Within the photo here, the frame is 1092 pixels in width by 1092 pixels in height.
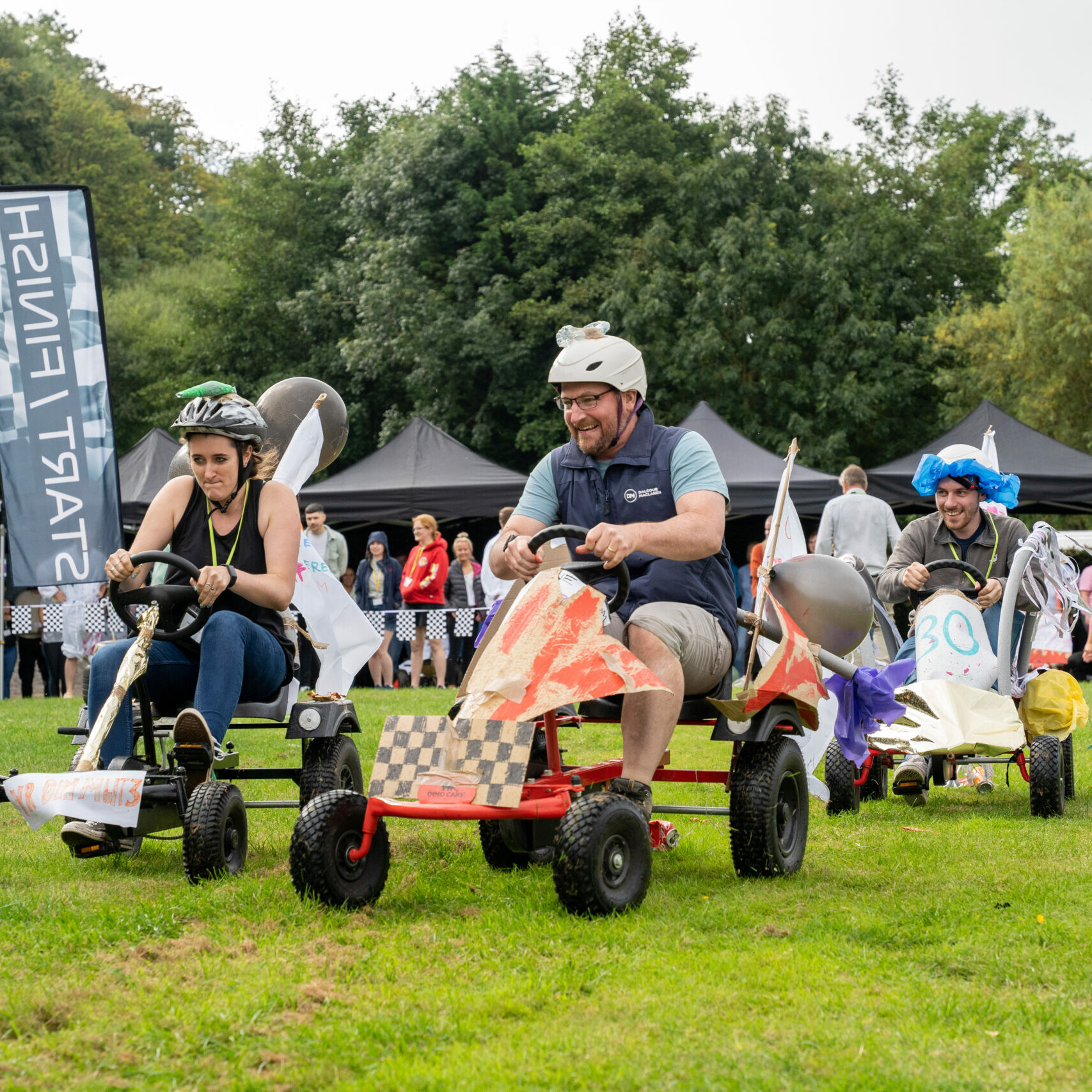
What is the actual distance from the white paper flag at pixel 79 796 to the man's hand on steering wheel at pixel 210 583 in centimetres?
71

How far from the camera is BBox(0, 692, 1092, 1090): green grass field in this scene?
2496mm

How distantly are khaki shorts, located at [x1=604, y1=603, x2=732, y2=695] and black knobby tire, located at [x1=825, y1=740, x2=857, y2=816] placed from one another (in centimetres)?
191

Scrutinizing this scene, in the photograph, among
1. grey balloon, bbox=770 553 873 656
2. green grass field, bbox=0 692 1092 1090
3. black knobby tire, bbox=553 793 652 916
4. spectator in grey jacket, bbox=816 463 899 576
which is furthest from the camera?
spectator in grey jacket, bbox=816 463 899 576

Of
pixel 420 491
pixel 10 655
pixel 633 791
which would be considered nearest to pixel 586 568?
pixel 633 791

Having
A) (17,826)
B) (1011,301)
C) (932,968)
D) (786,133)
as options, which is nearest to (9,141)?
(786,133)

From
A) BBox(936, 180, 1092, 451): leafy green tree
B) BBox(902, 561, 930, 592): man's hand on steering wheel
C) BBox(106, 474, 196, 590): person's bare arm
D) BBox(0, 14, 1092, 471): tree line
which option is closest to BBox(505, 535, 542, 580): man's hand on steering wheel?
BBox(106, 474, 196, 590): person's bare arm

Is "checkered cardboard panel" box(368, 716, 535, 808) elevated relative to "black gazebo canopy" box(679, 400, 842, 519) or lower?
lower

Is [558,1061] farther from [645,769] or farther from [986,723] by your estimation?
[986,723]

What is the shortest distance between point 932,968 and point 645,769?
1045mm

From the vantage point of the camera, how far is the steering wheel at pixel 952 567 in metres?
6.29

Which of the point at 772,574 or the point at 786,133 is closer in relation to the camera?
the point at 772,574

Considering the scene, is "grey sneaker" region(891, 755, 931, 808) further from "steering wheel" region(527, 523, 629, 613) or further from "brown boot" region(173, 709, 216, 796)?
"brown boot" region(173, 709, 216, 796)

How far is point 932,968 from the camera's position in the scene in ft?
10.6

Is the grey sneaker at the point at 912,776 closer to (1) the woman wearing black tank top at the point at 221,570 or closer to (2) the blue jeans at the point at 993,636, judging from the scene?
(2) the blue jeans at the point at 993,636
